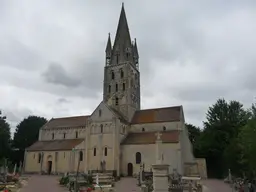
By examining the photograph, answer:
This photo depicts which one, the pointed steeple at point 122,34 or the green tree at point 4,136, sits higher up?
the pointed steeple at point 122,34

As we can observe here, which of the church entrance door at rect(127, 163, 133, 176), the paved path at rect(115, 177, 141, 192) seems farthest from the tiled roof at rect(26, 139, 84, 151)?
the paved path at rect(115, 177, 141, 192)

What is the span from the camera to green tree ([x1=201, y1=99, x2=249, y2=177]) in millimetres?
47281

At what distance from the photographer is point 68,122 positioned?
5538 centimetres

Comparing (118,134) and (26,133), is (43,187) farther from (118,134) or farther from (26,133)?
(26,133)

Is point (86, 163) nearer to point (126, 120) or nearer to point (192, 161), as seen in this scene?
point (126, 120)

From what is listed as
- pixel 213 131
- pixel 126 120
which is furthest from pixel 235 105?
pixel 126 120

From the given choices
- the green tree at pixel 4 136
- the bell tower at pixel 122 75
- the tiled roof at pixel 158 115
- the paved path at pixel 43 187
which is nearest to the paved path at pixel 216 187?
the paved path at pixel 43 187

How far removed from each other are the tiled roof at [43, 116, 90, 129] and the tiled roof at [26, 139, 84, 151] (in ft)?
11.1

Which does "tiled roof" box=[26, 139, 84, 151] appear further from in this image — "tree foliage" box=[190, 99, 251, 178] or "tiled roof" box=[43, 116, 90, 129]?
"tree foliage" box=[190, 99, 251, 178]

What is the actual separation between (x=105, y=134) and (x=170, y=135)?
11375 millimetres

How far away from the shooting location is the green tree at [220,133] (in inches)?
→ 1861

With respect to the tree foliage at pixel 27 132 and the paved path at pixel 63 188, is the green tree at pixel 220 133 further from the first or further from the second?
the tree foliage at pixel 27 132

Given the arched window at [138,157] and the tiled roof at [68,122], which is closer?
the arched window at [138,157]

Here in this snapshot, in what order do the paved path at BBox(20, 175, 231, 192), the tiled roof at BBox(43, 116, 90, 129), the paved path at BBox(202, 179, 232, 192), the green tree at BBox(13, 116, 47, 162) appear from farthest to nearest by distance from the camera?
1. the green tree at BBox(13, 116, 47, 162)
2. the tiled roof at BBox(43, 116, 90, 129)
3. the paved path at BBox(202, 179, 232, 192)
4. the paved path at BBox(20, 175, 231, 192)
